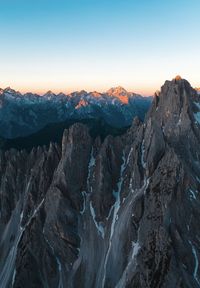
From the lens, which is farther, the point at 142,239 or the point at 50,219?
the point at 50,219

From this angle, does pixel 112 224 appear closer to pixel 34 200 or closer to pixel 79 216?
pixel 79 216

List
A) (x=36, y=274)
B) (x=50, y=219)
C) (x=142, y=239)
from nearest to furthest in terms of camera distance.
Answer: (x=142, y=239), (x=36, y=274), (x=50, y=219)

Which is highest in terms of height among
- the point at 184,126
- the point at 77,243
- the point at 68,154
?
the point at 184,126

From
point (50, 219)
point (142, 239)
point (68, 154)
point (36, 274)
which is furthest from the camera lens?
point (68, 154)

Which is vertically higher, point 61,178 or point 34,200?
point 61,178

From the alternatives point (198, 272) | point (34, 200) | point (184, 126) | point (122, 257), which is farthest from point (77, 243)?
point (184, 126)

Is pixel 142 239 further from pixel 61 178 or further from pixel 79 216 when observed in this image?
pixel 61 178
